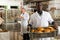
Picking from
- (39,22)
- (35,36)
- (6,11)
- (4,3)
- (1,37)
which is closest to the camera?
(35,36)

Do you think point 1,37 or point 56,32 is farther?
point 1,37

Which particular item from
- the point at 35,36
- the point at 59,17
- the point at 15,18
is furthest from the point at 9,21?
the point at 35,36

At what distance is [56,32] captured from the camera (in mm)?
1158

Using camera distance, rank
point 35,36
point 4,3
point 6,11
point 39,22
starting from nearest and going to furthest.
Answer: point 35,36
point 39,22
point 6,11
point 4,3

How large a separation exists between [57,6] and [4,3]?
1319mm

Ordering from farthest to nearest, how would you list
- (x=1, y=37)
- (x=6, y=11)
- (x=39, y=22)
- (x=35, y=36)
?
(x=6, y=11) → (x=39, y=22) → (x=1, y=37) → (x=35, y=36)

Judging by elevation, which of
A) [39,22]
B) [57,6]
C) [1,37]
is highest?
[57,6]

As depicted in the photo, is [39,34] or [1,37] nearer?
[39,34]

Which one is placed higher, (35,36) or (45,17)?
(45,17)

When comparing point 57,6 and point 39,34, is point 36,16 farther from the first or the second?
point 57,6

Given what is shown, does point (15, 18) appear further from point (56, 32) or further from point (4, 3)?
point (56, 32)

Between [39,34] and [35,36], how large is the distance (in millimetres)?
35

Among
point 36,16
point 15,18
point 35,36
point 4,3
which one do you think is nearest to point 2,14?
point 15,18

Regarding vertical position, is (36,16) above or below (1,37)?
above
